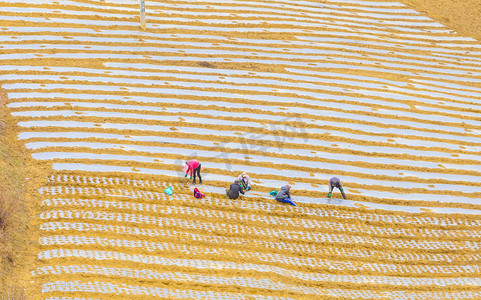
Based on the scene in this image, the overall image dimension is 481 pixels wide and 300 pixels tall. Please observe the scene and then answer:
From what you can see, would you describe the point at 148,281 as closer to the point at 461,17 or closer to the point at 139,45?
the point at 139,45

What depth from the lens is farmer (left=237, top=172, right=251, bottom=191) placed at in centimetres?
1298

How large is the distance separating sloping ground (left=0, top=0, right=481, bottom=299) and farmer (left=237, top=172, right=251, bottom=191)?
0.26m

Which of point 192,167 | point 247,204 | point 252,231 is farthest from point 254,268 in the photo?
point 192,167

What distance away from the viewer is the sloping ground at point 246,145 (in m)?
10.8

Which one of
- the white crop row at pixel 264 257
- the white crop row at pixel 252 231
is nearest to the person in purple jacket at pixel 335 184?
the white crop row at pixel 252 231

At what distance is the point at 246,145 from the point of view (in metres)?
14.9

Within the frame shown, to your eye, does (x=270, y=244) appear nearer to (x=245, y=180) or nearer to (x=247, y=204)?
(x=247, y=204)

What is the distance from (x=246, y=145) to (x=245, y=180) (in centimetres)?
211

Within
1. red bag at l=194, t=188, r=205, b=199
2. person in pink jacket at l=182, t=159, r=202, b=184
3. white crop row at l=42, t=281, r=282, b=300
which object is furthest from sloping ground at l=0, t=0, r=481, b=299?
person in pink jacket at l=182, t=159, r=202, b=184

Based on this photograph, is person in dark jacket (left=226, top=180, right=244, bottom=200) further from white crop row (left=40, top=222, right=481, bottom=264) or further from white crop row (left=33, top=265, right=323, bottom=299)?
white crop row (left=33, top=265, right=323, bottom=299)

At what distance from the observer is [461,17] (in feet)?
82.7

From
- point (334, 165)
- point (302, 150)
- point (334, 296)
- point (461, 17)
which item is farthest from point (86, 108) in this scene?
point (461, 17)

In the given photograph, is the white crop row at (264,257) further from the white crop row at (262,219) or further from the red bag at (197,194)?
the red bag at (197,194)

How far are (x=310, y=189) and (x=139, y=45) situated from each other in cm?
943
